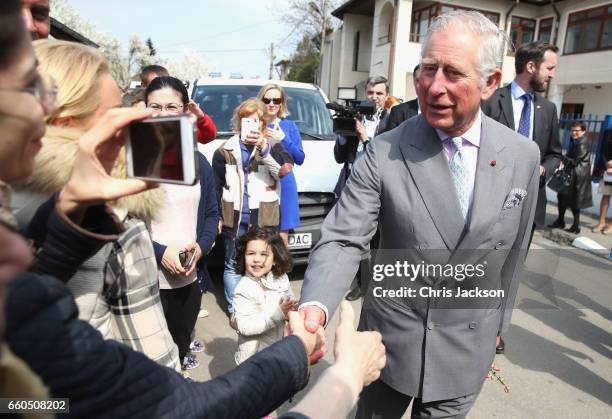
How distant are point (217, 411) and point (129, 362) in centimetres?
24

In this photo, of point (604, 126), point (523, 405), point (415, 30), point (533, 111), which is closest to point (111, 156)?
point (523, 405)

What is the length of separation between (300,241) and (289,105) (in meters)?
2.04

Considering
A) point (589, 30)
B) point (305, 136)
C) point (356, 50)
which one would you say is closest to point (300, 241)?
point (305, 136)

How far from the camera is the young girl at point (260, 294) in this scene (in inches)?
99.8

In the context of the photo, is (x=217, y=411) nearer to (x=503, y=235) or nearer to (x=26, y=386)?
(x=26, y=386)

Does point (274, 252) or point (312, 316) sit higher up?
point (312, 316)

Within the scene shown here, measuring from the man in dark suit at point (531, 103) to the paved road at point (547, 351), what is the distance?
0.36 metres

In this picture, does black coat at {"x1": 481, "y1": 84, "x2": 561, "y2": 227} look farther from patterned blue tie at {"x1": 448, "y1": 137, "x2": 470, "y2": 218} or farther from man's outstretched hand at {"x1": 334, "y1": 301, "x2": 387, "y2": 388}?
man's outstretched hand at {"x1": 334, "y1": 301, "x2": 387, "y2": 388}

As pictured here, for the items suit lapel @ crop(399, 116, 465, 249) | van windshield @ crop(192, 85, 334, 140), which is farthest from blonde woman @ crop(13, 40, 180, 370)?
van windshield @ crop(192, 85, 334, 140)

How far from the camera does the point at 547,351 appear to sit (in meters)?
3.56

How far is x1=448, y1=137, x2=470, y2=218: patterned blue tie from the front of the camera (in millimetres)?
1748

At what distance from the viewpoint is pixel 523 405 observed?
112 inches

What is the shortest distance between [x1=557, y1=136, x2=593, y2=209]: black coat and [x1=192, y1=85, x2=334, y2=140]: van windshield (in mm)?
4611

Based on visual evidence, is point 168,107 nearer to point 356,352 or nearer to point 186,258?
point 186,258
